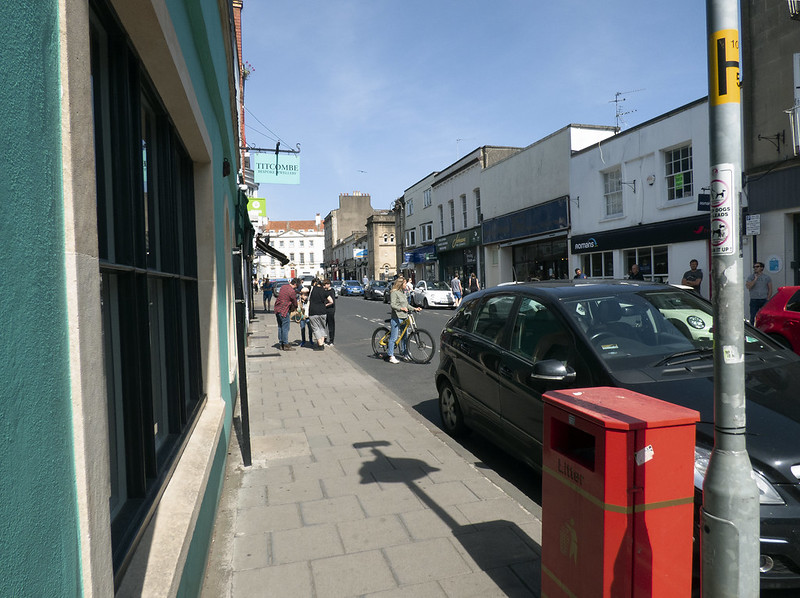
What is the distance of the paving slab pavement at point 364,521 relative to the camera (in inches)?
126

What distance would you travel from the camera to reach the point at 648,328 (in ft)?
14.3

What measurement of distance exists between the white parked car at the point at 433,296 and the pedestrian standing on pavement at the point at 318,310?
14.2 m

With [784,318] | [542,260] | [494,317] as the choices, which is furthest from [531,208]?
[494,317]

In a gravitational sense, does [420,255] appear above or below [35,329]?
above

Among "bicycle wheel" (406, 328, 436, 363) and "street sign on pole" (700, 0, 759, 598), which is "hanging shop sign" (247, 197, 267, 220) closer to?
"bicycle wheel" (406, 328, 436, 363)

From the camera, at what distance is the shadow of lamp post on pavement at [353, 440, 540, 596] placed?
3173 millimetres

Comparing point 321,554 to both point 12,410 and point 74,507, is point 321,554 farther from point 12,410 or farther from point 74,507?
point 12,410

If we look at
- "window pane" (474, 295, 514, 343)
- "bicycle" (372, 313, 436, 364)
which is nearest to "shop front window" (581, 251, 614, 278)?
"bicycle" (372, 313, 436, 364)

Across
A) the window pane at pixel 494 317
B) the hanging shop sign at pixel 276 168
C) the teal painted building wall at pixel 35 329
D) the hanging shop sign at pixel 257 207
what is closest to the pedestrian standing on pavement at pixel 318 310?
the hanging shop sign at pixel 276 168

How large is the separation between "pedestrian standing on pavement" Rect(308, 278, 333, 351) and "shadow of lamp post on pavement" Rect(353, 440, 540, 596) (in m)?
9.05

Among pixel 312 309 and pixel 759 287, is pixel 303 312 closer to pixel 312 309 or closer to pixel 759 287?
pixel 312 309

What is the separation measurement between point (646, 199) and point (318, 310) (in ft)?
38.4

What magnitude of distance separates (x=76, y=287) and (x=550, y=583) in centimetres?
253

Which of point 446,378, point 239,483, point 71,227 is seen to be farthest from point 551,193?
point 71,227
